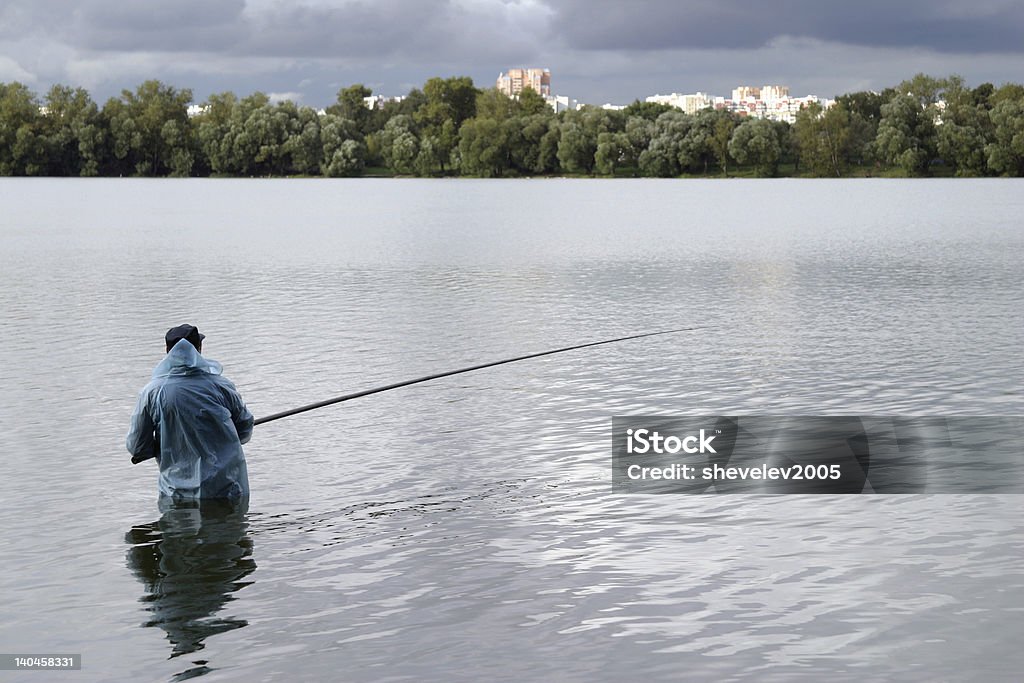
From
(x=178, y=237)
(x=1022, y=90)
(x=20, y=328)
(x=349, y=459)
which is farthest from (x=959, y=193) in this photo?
(x=349, y=459)

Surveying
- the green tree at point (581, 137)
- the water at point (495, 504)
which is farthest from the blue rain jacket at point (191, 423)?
the green tree at point (581, 137)

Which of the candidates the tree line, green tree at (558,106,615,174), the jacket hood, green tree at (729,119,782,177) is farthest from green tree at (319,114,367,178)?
the jacket hood

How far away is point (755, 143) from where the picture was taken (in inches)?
7023

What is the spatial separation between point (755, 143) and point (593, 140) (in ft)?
71.6

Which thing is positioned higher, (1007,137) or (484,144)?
(484,144)

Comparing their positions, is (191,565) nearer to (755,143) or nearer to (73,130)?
(755,143)

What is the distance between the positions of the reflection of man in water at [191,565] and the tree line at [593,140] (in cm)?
16319

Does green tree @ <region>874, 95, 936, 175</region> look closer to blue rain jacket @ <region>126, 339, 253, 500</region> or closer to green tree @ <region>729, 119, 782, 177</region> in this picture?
A: green tree @ <region>729, 119, 782, 177</region>

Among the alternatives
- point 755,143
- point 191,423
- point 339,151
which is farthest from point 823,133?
point 191,423

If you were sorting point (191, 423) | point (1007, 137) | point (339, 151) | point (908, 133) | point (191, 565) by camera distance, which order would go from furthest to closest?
point (339, 151)
point (908, 133)
point (1007, 137)
point (191, 423)
point (191, 565)

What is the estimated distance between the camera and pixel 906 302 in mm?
34625

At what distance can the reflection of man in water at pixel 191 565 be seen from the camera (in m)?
10.5

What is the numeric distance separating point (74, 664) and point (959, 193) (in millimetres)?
127148
